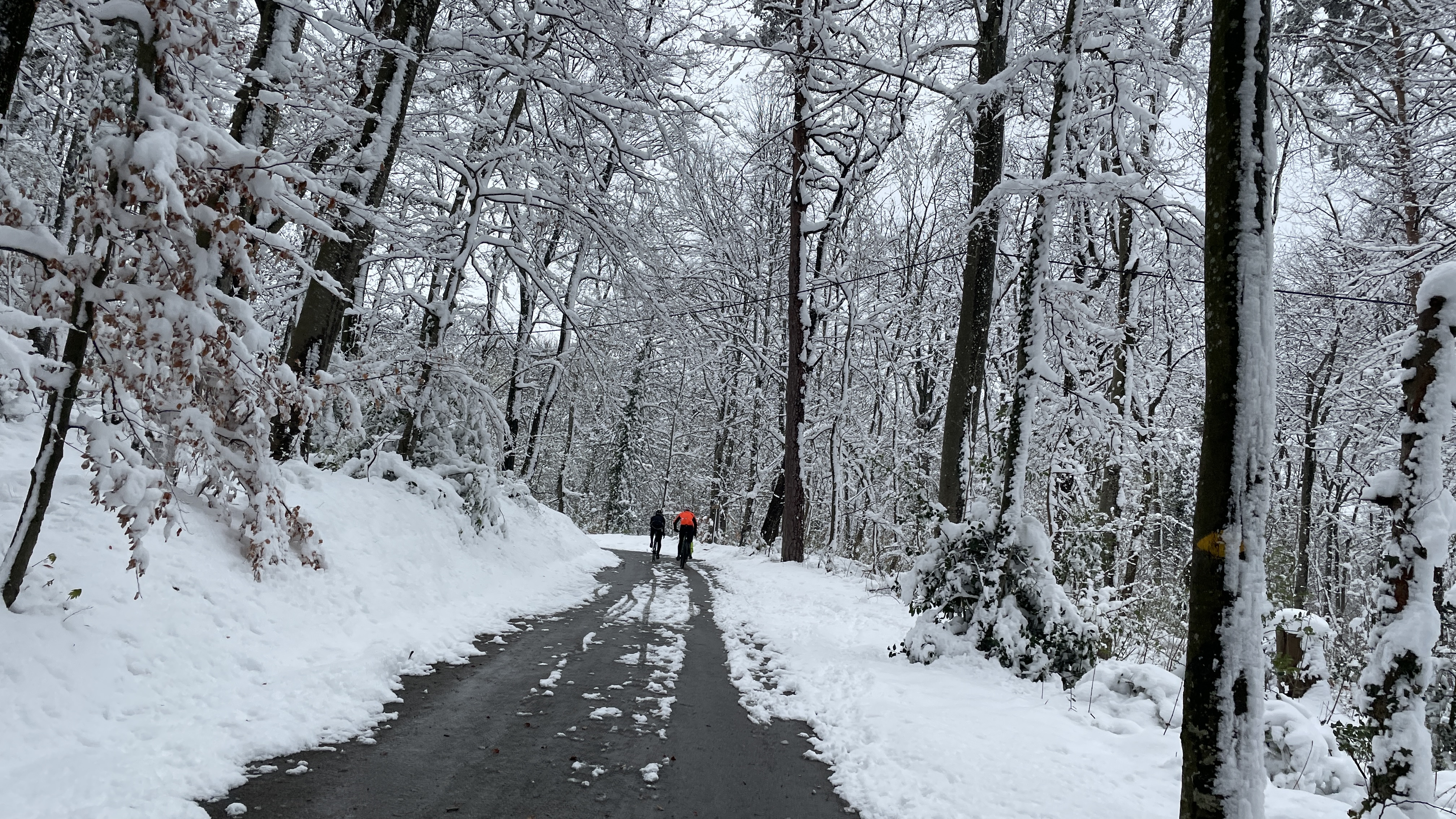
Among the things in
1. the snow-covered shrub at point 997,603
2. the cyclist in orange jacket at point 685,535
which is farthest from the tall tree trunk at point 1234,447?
the cyclist in orange jacket at point 685,535

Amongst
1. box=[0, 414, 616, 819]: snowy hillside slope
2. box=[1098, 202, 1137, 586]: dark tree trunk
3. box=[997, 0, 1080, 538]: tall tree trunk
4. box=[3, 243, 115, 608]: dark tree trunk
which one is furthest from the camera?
box=[1098, 202, 1137, 586]: dark tree trunk

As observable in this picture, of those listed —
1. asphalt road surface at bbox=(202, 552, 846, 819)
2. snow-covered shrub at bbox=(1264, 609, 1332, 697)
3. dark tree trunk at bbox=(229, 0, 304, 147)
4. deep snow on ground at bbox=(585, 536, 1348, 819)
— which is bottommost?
asphalt road surface at bbox=(202, 552, 846, 819)

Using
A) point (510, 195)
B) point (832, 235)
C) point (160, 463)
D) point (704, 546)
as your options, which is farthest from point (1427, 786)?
point (704, 546)

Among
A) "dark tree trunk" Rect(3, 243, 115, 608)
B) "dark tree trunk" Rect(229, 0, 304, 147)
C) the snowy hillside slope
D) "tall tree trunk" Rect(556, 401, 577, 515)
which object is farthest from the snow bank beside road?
"tall tree trunk" Rect(556, 401, 577, 515)

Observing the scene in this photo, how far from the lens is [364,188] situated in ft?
32.5

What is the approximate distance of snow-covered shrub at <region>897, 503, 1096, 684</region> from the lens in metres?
7.87

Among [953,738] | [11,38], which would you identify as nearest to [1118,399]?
[953,738]

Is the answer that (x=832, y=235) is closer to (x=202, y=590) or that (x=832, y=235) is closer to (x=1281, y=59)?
(x=1281, y=59)

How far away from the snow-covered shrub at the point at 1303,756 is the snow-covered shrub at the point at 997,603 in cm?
237

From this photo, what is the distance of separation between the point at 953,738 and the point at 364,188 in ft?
31.1

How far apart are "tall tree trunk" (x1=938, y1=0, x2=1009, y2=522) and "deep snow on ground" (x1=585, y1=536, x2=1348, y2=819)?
2629 mm

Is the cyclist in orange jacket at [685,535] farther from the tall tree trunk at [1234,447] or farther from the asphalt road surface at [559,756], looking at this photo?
the tall tree trunk at [1234,447]

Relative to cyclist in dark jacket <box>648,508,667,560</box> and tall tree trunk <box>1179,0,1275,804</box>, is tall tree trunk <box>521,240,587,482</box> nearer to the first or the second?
cyclist in dark jacket <box>648,508,667,560</box>

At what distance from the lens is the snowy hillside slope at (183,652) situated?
12.6 feet
